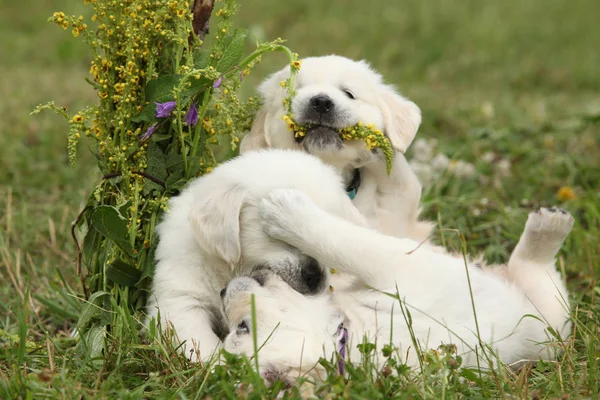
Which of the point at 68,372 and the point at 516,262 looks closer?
the point at 68,372

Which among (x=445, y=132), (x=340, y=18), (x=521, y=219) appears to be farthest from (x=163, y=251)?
(x=340, y=18)

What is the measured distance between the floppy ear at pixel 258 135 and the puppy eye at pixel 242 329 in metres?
1.10

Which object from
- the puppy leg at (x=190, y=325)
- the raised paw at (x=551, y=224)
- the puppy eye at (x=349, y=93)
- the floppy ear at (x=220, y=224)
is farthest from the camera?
the puppy eye at (x=349, y=93)

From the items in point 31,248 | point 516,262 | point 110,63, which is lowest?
point 31,248

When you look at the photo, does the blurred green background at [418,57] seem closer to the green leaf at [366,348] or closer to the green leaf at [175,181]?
the green leaf at [175,181]

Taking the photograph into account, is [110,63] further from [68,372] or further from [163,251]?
[68,372]

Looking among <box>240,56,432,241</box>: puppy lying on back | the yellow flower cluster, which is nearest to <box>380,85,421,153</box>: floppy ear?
<box>240,56,432,241</box>: puppy lying on back

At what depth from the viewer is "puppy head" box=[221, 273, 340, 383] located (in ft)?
8.81

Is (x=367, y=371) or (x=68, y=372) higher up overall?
(x=367, y=371)

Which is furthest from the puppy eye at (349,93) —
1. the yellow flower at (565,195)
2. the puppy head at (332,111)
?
the yellow flower at (565,195)

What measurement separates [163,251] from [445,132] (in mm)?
4036

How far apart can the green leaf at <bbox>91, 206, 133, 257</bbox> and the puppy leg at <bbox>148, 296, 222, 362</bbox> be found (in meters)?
0.30

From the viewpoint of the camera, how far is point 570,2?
1156cm

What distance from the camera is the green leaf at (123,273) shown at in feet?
10.7
